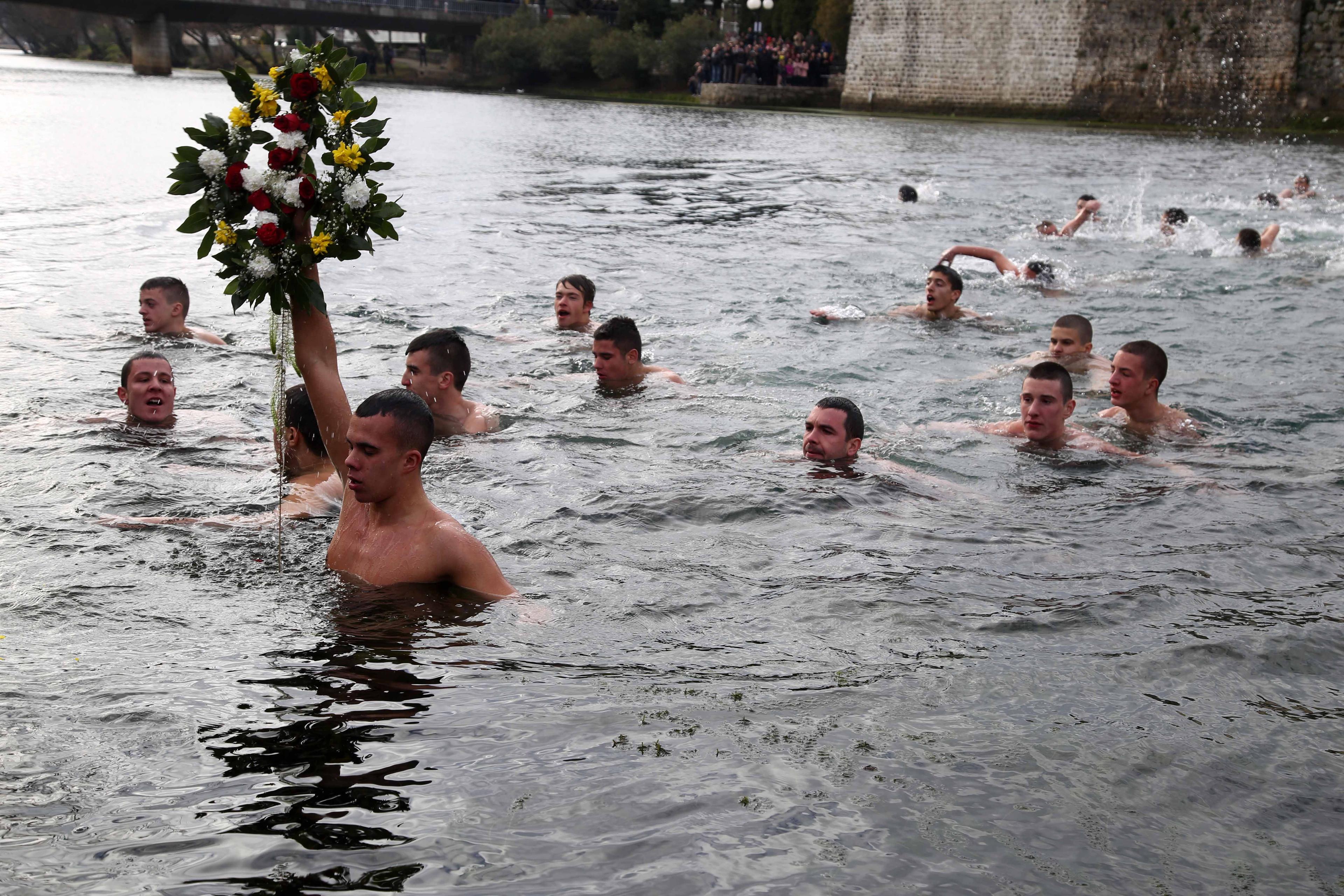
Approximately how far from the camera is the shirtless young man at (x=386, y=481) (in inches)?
192

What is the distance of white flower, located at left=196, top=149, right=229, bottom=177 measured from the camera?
4.57m

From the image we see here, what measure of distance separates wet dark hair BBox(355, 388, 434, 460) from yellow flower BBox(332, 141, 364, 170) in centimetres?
87

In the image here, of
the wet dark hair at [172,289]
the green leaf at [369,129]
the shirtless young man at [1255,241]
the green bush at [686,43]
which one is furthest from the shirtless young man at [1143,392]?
the green bush at [686,43]

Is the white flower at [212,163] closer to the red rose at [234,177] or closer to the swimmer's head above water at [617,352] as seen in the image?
the red rose at [234,177]

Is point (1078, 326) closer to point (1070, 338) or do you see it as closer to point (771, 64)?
point (1070, 338)

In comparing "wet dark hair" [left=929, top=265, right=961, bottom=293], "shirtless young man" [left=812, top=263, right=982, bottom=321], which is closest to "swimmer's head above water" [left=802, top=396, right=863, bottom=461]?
"shirtless young man" [left=812, top=263, right=982, bottom=321]

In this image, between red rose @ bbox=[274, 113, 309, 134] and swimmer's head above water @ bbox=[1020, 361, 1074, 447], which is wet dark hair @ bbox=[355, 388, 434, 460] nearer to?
red rose @ bbox=[274, 113, 309, 134]

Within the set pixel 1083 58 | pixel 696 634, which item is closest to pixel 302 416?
pixel 696 634

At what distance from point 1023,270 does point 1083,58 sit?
3310 centimetres

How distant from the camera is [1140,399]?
28.6 ft

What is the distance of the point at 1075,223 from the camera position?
58.7 feet

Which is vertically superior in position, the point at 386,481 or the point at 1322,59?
the point at 1322,59

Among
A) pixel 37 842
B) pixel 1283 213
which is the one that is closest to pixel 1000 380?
pixel 37 842

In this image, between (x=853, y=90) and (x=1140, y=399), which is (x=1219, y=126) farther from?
(x=1140, y=399)
